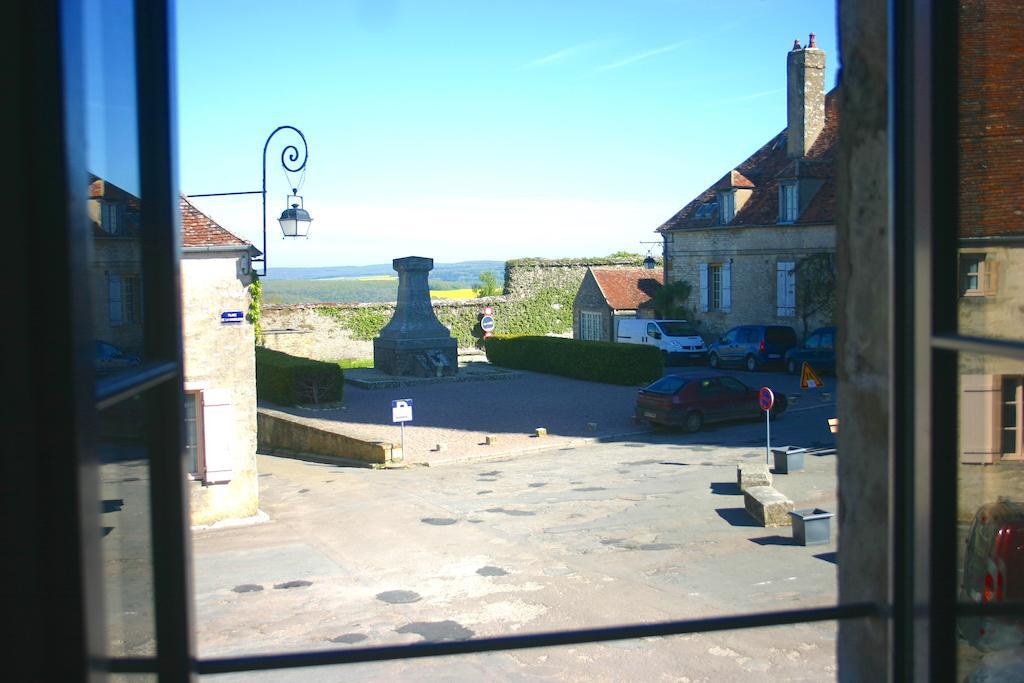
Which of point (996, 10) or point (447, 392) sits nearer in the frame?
point (996, 10)

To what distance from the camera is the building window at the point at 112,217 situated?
160 cm

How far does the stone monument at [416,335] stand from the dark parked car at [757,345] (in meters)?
7.95

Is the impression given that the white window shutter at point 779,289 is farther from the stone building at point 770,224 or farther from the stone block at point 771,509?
the stone block at point 771,509

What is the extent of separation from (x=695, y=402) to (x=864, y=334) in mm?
17524

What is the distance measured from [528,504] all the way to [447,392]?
12.0 metres

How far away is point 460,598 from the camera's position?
9.69 metres

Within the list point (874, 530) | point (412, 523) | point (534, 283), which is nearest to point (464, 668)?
point (412, 523)

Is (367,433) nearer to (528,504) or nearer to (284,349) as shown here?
(528,504)

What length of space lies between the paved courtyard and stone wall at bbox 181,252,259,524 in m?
0.52

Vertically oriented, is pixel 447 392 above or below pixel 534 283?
below

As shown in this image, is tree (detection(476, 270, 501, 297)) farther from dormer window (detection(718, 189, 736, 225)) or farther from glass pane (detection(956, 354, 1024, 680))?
glass pane (detection(956, 354, 1024, 680))

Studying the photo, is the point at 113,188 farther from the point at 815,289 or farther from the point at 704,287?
the point at 704,287

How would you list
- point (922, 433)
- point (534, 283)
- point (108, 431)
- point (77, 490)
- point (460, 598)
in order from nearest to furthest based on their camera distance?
point (77, 490), point (108, 431), point (922, 433), point (460, 598), point (534, 283)

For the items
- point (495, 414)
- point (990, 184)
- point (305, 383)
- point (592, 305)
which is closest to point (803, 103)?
point (592, 305)
